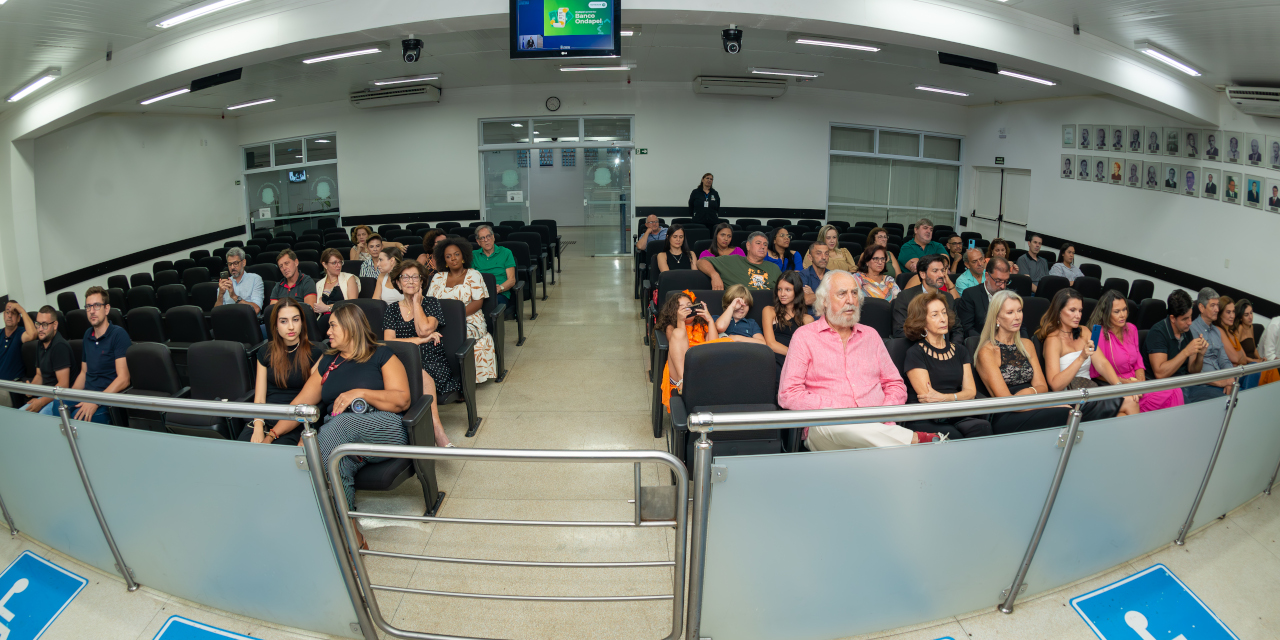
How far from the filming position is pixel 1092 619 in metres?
2.56

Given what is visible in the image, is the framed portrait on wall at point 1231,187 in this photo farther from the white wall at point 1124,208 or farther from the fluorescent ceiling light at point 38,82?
the fluorescent ceiling light at point 38,82

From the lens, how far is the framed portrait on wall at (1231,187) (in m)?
7.66

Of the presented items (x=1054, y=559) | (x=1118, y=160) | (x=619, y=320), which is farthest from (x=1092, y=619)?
(x=1118, y=160)

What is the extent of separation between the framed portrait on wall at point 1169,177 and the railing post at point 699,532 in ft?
31.5

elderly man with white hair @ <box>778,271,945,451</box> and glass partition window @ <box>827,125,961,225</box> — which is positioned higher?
glass partition window @ <box>827,125,961,225</box>

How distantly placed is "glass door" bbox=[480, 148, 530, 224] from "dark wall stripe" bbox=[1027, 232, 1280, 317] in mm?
9232

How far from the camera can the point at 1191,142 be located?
27.1 ft

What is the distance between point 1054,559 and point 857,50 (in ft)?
23.4

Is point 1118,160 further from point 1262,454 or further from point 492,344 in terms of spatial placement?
point 492,344

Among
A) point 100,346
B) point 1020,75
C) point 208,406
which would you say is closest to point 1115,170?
point 1020,75

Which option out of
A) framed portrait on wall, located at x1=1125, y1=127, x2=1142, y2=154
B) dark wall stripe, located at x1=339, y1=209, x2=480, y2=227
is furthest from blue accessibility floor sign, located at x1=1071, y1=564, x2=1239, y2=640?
dark wall stripe, located at x1=339, y1=209, x2=480, y2=227

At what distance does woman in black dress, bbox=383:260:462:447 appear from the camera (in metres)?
4.34

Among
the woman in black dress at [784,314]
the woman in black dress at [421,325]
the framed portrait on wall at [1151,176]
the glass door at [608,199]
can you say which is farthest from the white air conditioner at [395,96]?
the framed portrait on wall at [1151,176]

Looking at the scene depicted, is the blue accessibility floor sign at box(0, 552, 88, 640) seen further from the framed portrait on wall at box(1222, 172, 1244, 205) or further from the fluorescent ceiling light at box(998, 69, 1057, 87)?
the framed portrait on wall at box(1222, 172, 1244, 205)
